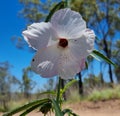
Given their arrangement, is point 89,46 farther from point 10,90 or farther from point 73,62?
point 10,90

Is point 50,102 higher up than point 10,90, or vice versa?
point 10,90

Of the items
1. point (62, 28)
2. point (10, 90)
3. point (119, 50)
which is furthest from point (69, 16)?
point (119, 50)

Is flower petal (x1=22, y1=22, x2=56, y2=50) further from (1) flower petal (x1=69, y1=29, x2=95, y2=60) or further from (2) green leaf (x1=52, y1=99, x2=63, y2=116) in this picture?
(2) green leaf (x1=52, y1=99, x2=63, y2=116)

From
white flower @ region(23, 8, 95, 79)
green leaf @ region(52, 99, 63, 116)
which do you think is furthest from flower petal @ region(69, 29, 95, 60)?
green leaf @ region(52, 99, 63, 116)

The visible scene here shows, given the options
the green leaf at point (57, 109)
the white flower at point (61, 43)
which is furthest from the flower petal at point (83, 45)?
the green leaf at point (57, 109)

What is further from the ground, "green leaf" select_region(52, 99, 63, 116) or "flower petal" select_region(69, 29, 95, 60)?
"flower petal" select_region(69, 29, 95, 60)

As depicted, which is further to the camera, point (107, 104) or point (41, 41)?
point (107, 104)

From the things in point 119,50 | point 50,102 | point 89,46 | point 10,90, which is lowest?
point 50,102

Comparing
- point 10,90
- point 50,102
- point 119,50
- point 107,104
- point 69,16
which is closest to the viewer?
point 69,16
